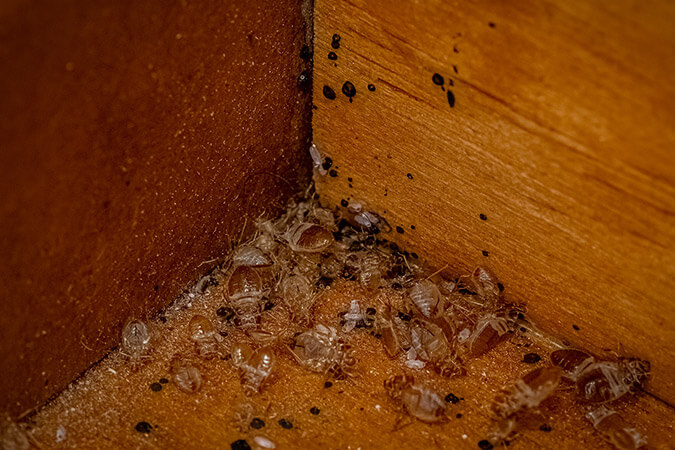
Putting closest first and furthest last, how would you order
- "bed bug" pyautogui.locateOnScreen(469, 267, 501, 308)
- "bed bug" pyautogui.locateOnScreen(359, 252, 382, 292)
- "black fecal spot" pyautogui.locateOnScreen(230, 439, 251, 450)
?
"black fecal spot" pyautogui.locateOnScreen(230, 439, 251, 450), "bed bug" pyautogui.locateOnScreen(469, 267, 501, 308), "bed bug" pyautogui.locateOnScreen(359, 252, 382, 292)

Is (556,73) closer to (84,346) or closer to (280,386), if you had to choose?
(280,386)

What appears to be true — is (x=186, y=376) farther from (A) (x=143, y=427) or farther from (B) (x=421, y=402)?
(B) (x=421, y=402)

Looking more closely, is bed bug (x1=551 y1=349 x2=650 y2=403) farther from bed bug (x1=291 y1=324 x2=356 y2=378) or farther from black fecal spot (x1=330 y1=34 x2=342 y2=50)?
black fecal spot (x1=330 y1=34 x2=342 y2=50)

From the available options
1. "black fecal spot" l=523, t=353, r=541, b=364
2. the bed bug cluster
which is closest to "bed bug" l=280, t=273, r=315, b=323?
the bed bug cluster

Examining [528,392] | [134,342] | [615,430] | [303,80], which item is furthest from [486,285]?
[134,342]

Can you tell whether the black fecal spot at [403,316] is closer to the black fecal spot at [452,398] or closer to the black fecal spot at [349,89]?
the black fecal spot at [452,398]

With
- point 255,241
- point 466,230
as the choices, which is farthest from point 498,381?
point 255,241

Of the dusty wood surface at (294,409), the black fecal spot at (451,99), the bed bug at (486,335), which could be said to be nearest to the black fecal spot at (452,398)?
the dusty wood surface at (294,409)

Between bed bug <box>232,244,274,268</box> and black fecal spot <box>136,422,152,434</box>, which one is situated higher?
bed bug <box>232,244,274,268</box>
